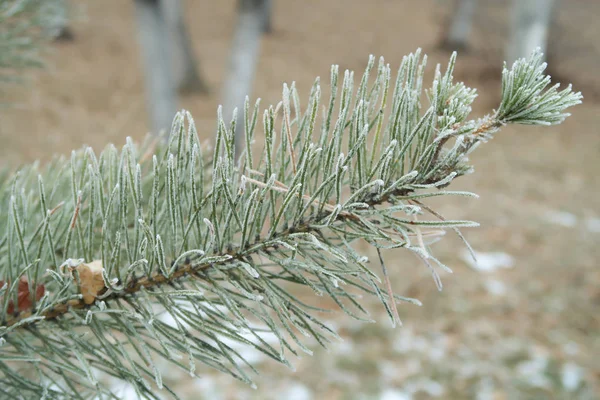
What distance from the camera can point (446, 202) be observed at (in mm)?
5828

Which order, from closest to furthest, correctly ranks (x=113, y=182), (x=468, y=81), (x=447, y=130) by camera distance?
(x=447, y=130) < (x=113, y=182) < (x=468, y=81)

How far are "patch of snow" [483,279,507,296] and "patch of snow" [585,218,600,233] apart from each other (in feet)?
5.85

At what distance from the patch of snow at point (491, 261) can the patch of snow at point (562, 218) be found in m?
Result: 1.16

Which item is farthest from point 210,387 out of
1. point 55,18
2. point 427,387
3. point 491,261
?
point 491,261

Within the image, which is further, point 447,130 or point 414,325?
point 414,325

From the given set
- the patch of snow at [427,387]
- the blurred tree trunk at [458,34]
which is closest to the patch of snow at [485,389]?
the patch of snow at [427,387]

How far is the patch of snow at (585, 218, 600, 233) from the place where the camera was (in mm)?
5459

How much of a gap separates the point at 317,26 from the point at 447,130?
13179 millimetres

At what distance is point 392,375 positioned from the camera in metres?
3.24

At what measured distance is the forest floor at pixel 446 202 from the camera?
10.5ft

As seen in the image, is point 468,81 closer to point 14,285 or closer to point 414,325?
point 414,325

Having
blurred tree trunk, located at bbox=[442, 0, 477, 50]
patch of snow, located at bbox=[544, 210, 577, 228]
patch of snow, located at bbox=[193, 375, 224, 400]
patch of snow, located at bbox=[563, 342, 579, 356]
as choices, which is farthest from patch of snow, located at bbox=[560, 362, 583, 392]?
blurred tree trunk, located at bbox=[442, 0, 477, 50]

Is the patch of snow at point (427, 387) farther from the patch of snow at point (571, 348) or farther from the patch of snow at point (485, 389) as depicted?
the patch of snow at point (571, 348)

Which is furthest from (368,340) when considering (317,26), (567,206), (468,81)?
(317,26)
